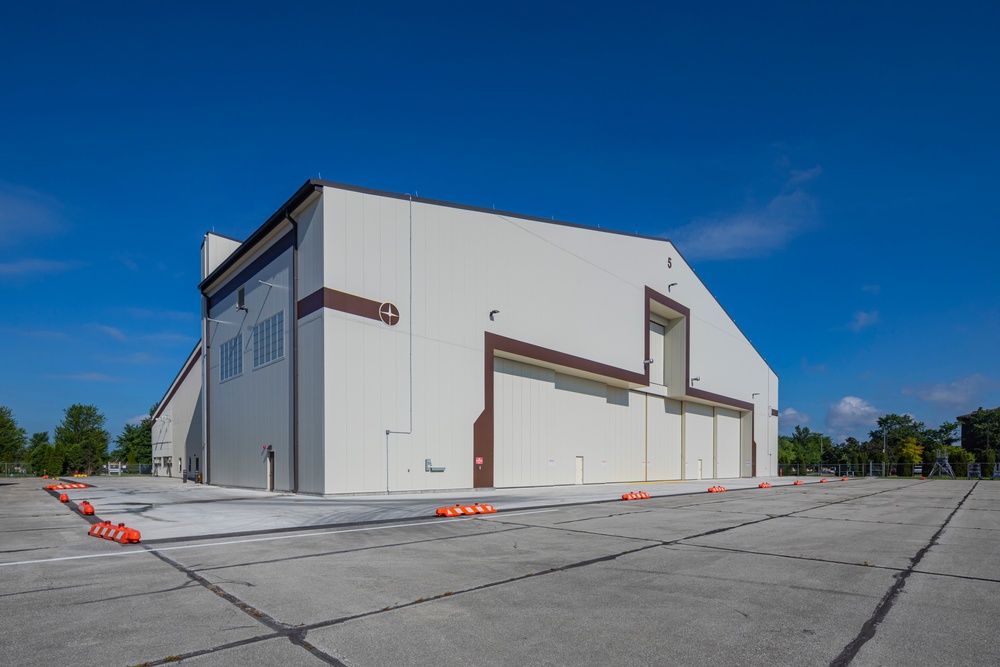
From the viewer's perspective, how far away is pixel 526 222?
110 feet

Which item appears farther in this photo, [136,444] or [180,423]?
[136,444]

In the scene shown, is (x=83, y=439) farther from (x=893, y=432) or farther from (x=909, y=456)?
(x=893, y=432)

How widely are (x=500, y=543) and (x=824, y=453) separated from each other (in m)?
156

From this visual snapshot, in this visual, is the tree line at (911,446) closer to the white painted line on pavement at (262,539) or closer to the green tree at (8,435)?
the white painted line on pavement at (262,539)

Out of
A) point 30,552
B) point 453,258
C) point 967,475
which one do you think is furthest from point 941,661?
point 967,475

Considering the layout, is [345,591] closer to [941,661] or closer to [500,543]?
[500,543]

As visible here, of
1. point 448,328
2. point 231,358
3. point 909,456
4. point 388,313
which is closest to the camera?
point 388,313

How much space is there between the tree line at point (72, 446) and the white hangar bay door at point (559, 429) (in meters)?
50.5

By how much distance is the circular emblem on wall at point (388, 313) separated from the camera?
26547 mm

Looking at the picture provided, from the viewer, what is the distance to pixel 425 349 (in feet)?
91.8

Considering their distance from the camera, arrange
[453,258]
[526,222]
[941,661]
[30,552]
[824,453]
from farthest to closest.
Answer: [824,453]
[526,222]
[453,258]
[30,552]
[941,661]

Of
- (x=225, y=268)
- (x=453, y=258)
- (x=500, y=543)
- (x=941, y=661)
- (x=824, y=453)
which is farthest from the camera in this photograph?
(x=824, y=453)

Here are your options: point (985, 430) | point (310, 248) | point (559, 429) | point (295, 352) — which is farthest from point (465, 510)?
point (985, 430)

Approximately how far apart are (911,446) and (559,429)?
83.3m
